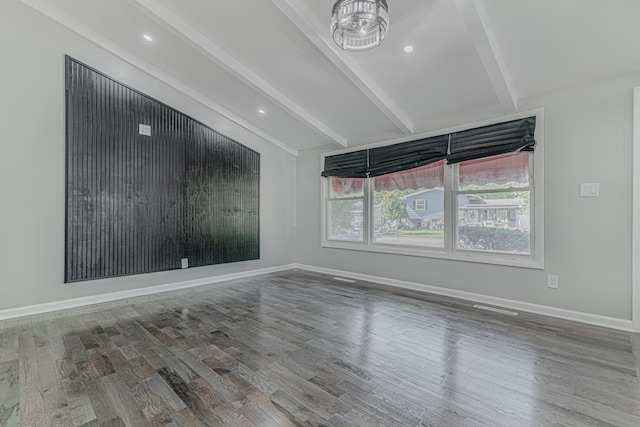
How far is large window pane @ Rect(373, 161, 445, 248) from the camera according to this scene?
14.0 feet

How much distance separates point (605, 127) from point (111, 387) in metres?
4.78

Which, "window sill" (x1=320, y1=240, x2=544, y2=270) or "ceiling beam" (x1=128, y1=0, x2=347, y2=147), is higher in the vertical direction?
"ceiling beam" (x1=128, y1=0, x2=347, y2=147)

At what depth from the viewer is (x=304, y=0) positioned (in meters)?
2.72

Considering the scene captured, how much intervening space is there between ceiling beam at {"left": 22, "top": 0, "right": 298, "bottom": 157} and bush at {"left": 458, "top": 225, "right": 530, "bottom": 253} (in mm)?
3770

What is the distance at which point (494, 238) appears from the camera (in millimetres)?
3742

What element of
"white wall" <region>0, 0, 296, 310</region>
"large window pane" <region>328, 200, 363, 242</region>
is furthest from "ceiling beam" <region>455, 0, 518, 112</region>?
"white wall" <region>0, 0, 296, 310</region>

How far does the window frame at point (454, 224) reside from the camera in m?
3.35

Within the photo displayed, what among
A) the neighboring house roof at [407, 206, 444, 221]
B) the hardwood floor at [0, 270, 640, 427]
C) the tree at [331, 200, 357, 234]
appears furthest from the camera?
the tree at [331, 200, 357, 234]

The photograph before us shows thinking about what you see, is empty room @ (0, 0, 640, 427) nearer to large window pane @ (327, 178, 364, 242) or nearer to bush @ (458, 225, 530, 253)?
bush @ (458, 225, 530, 253)

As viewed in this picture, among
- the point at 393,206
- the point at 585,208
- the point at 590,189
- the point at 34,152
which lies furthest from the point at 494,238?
the point at 34,152

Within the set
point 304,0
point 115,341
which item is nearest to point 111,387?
point 115,341

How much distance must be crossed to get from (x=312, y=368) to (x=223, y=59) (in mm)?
3499

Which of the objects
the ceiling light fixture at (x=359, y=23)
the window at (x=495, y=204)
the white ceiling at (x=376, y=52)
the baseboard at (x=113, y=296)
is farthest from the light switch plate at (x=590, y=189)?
the baseboard at (x=113, y=296)

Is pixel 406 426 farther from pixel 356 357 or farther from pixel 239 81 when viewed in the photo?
pixel 239 81
